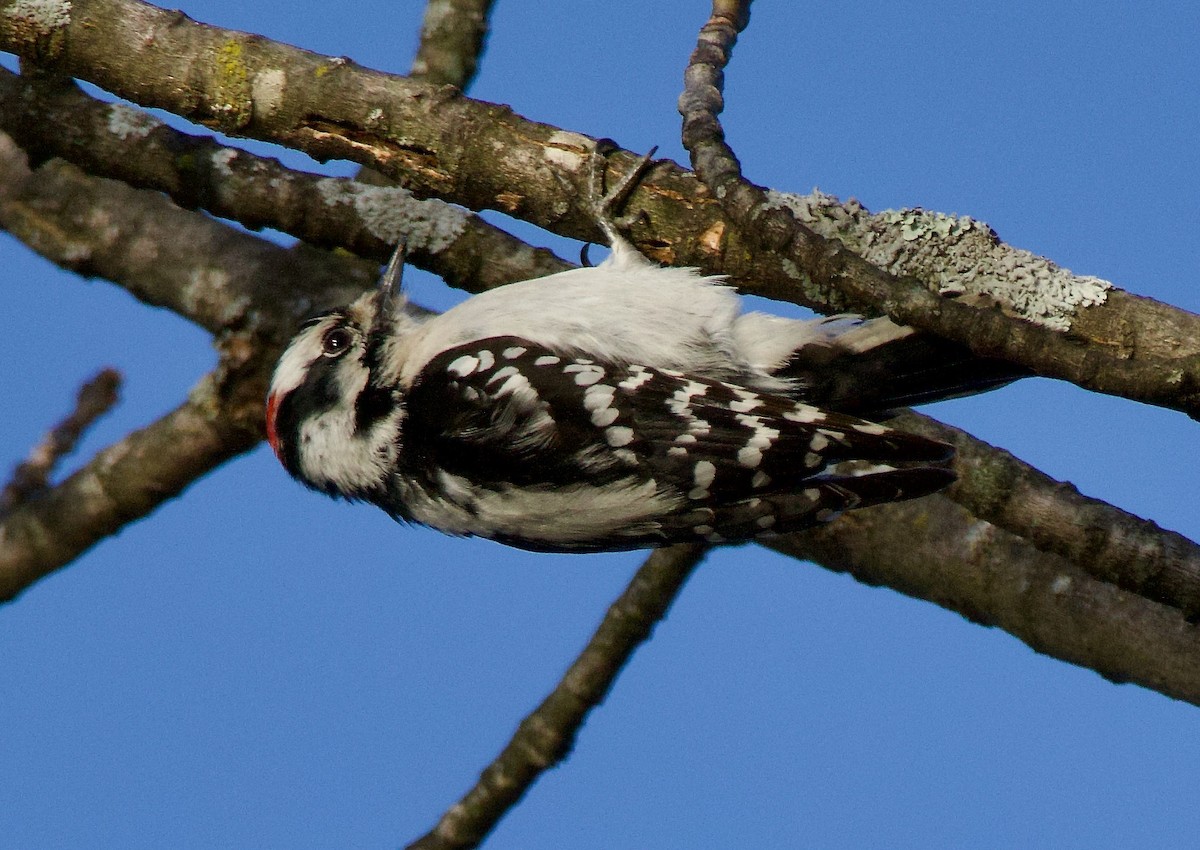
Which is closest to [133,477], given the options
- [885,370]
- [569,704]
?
[569,704]

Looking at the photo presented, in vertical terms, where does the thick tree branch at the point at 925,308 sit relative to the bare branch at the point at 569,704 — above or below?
above

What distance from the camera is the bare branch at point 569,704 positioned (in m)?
4.14

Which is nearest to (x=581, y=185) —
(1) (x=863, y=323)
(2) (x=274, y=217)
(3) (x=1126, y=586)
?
(1) (x=863, y=323)

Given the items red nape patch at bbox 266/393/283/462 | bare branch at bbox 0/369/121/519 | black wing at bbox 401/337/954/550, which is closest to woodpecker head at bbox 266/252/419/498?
red nape patch at bbox 266/393/283/462

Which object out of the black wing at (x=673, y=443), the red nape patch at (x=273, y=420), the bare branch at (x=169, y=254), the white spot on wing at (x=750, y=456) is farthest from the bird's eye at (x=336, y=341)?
the white spot on wing at (x=750, y=456)

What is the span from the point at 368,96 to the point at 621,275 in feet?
2.50

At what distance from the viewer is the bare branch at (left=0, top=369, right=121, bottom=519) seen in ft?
15.9

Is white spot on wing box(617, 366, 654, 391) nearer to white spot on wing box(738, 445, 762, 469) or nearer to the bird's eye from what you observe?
white spot on wing box(738, 445, 762, 469)

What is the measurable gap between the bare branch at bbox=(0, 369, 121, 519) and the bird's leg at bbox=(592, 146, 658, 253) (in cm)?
271

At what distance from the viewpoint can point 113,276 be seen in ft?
14.9

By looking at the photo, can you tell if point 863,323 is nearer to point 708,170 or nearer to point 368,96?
point 708,170

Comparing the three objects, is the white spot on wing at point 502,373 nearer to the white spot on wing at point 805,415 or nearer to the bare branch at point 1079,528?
the white spot on wing at point 805,415

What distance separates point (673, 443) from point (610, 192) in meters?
0.62

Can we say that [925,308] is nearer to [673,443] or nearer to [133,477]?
[673,443]
